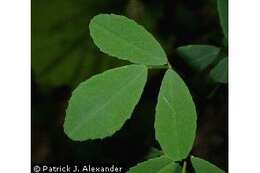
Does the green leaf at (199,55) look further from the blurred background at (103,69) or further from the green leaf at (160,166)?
the green leaf at (160,166)

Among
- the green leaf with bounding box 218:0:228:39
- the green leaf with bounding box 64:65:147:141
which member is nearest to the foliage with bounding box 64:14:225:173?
the green leaf with bounding box 64:65:147:141

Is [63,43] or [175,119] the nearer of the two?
[175,119]

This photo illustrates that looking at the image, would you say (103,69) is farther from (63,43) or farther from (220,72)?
(220,72)

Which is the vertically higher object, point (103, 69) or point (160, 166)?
point (103, 69)

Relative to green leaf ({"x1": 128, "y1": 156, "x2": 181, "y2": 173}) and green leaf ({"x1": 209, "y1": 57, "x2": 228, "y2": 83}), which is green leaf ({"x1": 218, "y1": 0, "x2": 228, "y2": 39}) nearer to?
green leaf ({"x1": 209, "y1": 57, "x2": 228, "y2": 83})

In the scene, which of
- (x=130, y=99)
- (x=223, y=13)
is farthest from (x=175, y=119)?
(x=223, y=13)

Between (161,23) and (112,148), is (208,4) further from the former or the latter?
(112,148)

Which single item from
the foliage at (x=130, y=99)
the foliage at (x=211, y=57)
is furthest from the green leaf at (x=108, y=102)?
the foliage at (x=211, y=57)
